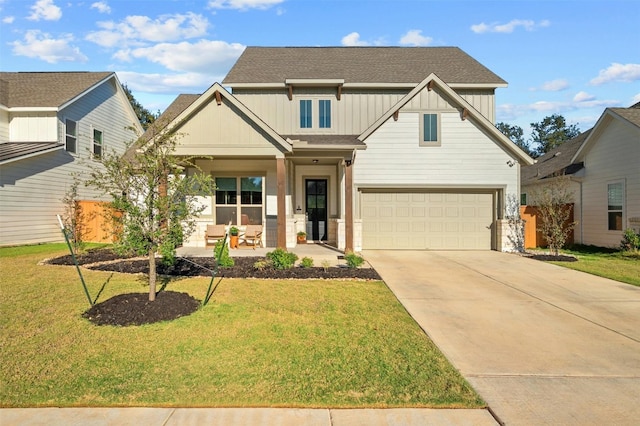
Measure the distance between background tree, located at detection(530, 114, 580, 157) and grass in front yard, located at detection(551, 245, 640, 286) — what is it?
50570 mm

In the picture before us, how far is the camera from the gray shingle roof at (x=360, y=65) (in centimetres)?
1681

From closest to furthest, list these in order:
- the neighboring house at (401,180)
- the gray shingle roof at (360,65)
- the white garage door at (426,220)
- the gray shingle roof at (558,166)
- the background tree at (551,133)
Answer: the neighboring house at (401,180), the white garage door at (426,220), the gray shingle roof at (360,65), the gray shingle roof at (558,166), the background tree at (551,133)

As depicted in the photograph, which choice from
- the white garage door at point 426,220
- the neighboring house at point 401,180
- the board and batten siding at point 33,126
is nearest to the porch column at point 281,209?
the neighboring house at point 401,180

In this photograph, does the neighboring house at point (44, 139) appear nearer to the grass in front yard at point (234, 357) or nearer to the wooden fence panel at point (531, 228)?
the grass in front yard at point (234, 357)

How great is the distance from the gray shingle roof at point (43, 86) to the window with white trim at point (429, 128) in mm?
15400

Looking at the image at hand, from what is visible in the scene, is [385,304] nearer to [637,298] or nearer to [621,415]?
[621,415]

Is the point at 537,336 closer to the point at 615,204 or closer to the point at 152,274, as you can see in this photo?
the point at 152,274

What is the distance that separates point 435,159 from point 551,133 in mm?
57889

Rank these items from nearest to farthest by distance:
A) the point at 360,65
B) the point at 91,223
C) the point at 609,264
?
the point at 609,264 → the point at 91,223 → the point at 360,65

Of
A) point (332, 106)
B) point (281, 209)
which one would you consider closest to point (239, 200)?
point (281, 209)

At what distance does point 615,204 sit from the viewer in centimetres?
1485

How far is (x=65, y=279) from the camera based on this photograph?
8203 millimetres

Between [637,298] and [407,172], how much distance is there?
8128mm

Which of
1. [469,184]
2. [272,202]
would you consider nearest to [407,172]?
[469,184]
